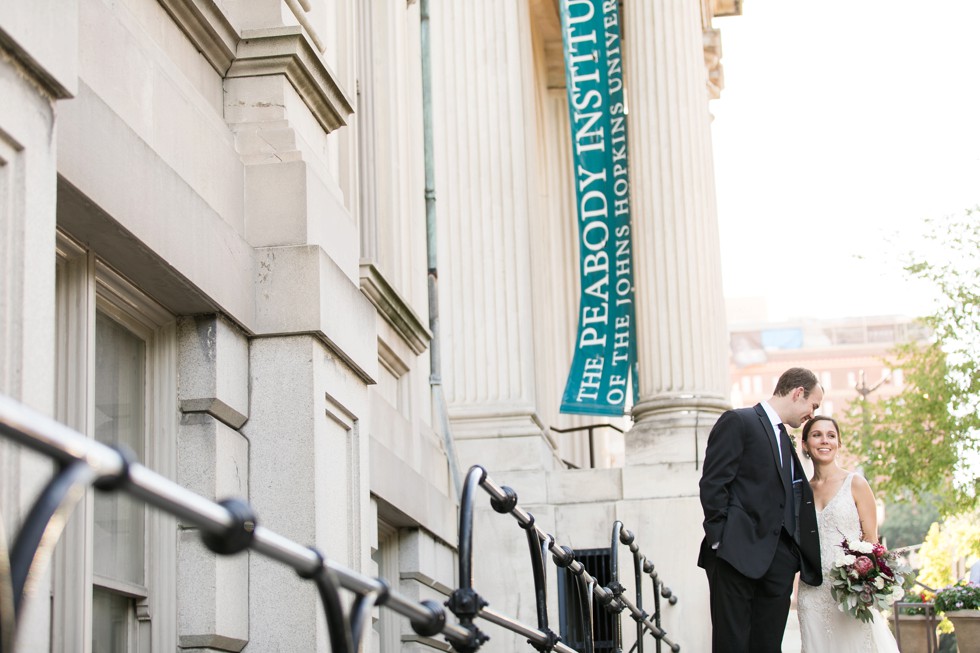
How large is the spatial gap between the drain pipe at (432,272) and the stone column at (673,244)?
139 inches

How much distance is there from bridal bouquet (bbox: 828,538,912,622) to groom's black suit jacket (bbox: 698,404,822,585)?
2.81 feet

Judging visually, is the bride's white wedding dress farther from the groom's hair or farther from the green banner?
the green banner

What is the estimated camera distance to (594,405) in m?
17.5

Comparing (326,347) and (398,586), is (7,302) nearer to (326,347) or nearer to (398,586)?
(326,347)

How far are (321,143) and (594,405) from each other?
32.7 feet

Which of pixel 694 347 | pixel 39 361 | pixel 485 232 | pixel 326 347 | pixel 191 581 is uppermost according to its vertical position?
pixel 485 232

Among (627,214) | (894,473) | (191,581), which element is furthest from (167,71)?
(894,473)

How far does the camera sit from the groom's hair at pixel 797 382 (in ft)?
29.0

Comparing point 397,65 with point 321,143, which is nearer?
point 321,143

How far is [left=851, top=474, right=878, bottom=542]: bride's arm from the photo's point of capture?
9.98m

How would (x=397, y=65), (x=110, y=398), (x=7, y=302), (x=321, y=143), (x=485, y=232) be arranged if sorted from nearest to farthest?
1. (x=7, y=302)
2. (x=110, y=398)
3. (x=321, y=143)
4. (x=397, y=65)
5. (x=485, y=232)

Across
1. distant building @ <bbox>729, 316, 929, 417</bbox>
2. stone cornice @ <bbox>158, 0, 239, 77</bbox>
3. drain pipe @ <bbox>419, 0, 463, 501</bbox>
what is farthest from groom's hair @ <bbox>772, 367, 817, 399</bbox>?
distant building @ <bbox>729, 316, 929, 417</bbox>

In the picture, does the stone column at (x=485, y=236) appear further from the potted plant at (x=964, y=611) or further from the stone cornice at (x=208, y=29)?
the stone cornice at (x=208, y=29)

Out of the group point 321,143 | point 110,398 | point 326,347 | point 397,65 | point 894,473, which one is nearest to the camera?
point 110,398
